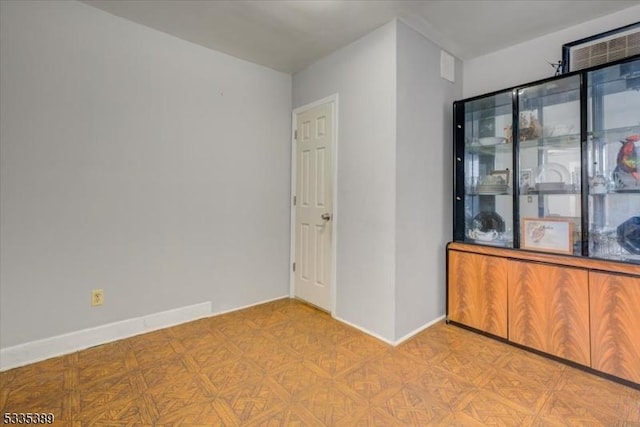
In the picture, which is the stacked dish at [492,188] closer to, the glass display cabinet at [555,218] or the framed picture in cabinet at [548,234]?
the glass display cabinet at [555,218]

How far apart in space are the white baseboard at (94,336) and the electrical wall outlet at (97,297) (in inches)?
7.4

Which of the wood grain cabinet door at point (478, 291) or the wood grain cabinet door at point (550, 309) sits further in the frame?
the wood grain cabinet door at point (478, 291)

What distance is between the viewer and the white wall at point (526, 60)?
234 cm

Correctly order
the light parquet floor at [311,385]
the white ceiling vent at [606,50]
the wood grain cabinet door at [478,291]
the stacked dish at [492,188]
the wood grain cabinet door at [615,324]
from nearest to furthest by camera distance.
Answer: the light parquet floor at [311,385] → the wood grain cabinet door at [615,324] → the white ceiling vent at [606,50] → the wood grain cabinet door at [478,291] → the stacked dish at [492,188]

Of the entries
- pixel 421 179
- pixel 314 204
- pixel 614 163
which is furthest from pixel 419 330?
pixel 614 163

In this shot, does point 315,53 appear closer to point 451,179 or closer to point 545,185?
point 451,179

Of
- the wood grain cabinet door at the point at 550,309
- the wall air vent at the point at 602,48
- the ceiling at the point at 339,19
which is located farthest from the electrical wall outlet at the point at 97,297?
the wall air vent at the point at 602,48

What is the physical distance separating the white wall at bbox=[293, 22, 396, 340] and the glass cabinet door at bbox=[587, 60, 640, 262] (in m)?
1.36

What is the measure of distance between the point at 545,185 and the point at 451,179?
0.74m

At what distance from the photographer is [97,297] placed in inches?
94.3

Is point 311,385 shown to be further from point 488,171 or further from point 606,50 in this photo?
point 606,50

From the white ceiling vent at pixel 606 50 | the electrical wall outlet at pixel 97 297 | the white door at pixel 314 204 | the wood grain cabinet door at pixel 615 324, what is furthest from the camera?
the white door at pixel 314 204

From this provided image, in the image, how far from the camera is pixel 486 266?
8.43ft

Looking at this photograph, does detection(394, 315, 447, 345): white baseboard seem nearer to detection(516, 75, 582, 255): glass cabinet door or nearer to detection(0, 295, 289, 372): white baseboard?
detection(516, 75, 582, 255): glass cabinet door
